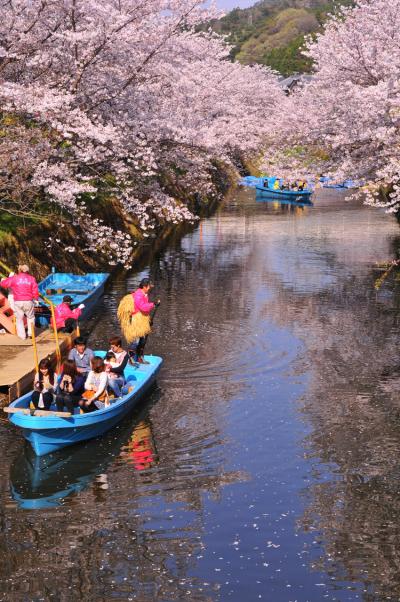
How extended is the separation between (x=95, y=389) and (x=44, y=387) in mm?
1131

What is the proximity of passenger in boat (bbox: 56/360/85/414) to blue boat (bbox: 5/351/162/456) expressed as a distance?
0.29 metres

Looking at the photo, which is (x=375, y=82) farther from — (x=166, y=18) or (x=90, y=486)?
(x=90, y=486)

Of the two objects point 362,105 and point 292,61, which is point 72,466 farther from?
point 292,61

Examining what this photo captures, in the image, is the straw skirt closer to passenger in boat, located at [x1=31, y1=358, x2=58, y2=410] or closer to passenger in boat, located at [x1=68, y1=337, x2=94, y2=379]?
passenger in boat, located at [x1=68, y1=337, x2=94, y2=379]

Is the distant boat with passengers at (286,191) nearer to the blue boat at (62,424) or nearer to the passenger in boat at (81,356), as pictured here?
the passenger in boat at (81,356)

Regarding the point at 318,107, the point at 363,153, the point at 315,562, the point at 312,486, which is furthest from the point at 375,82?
the point at 315,562

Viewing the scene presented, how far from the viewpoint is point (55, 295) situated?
2739 cm

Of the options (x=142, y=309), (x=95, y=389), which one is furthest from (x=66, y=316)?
(x=95, y=389)

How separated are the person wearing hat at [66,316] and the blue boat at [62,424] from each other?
16.0 feet

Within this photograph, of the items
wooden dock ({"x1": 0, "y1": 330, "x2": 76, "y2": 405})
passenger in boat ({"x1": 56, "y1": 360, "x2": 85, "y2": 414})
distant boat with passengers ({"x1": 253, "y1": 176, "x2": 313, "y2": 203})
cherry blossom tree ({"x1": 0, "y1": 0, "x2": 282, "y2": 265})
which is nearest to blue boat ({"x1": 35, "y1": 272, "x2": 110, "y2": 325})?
cherry blossom tree ({"x1": 0, "y1": 0, "x2": 282, "y2": 265})

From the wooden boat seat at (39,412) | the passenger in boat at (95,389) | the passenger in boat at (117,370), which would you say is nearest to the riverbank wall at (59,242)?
the passenger in boat at (117,370)

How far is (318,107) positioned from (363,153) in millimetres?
6035

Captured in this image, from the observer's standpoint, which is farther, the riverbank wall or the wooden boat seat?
the riverbank wall

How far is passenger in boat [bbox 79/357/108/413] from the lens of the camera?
1642 centimetres
